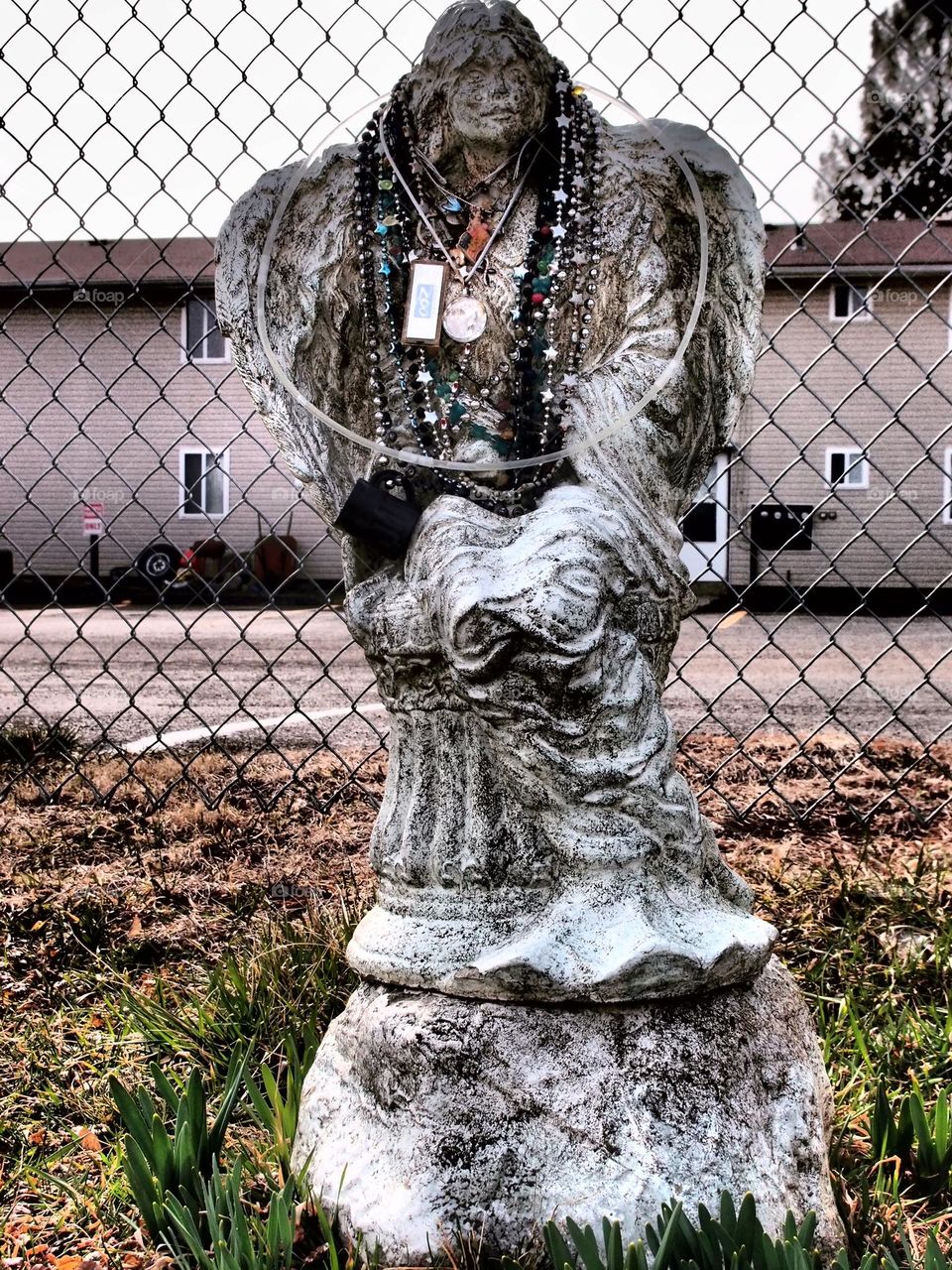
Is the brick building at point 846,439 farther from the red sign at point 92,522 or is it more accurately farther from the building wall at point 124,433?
the red sign at point 92,522

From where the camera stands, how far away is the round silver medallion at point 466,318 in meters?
2.02

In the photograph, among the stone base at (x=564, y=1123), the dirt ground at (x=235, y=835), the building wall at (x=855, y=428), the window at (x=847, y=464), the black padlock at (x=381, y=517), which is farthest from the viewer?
the window at (x=847, y=464)

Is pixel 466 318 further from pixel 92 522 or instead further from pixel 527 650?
pixel 92 522

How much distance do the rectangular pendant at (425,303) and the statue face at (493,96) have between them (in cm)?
22

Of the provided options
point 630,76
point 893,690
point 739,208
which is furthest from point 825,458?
point 739,208

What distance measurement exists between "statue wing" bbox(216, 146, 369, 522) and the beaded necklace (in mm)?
60

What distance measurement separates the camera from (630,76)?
3.23m

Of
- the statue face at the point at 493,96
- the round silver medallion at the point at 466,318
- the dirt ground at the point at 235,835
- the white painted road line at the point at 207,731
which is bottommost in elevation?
the white painted road line at the point at 207,731

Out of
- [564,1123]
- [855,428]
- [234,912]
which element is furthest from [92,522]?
[564,1123]

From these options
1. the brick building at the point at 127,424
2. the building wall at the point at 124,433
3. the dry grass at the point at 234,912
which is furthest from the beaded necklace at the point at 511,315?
the building wall at the point at 124,433

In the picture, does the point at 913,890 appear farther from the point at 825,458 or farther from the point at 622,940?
the point at 825,458

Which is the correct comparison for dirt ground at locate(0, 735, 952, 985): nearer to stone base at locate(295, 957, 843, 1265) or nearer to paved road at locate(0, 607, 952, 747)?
paved road at locate(0, 607, 952, 747)

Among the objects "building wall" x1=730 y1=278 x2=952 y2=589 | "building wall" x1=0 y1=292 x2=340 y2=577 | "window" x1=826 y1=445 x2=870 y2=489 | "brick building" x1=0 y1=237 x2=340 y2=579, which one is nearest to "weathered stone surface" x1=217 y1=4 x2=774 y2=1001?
"building wall" x1=730 y1=278 x2=952 y2=589

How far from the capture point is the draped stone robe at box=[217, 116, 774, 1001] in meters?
1.76
